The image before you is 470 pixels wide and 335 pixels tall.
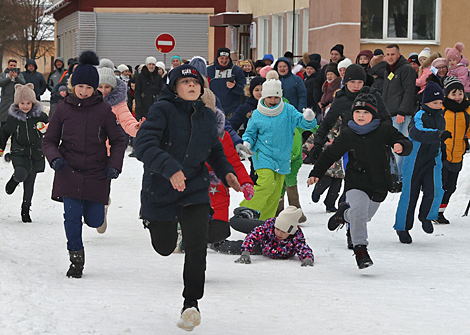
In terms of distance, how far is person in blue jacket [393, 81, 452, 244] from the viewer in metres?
8.82

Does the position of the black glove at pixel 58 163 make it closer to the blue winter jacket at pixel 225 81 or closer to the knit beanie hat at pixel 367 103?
the knit beanie hat at pixel 367 103

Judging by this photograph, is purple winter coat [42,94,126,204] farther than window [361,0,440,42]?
No

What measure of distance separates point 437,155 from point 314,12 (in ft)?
50.8

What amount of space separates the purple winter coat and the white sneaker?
201 cm

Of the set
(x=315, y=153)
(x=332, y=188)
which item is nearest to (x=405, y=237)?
(x=315, y=153)

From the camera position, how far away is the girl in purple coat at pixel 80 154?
658 centimetres

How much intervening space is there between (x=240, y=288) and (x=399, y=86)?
277 inches

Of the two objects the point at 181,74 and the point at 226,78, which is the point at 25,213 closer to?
the point at 181,74

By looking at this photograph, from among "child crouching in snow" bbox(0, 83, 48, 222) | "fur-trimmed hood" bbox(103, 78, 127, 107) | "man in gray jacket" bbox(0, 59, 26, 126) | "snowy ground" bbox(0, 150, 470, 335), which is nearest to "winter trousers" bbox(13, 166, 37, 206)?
"child crouching in snow" bbox(0, 83, 48, 222)

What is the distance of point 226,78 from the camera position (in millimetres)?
13953

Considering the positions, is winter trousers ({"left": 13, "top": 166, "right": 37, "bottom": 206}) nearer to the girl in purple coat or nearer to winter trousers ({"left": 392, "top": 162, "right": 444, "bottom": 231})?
the girl in purple coat

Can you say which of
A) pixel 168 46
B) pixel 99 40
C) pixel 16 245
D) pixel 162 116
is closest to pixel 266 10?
pixel 168 46

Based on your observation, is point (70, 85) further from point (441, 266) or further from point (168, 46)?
point (168, 46)

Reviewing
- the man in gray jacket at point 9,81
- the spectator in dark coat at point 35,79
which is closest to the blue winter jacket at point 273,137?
the man in gray jacket at point 9,81
